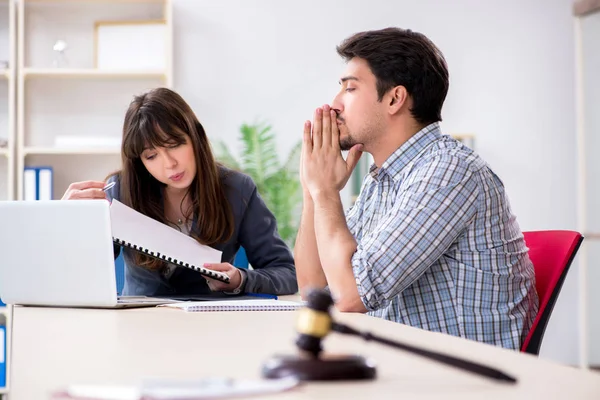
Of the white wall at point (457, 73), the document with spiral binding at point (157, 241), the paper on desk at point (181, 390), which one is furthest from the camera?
the white wall at point (457, 73)

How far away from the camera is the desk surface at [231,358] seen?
0.72 m

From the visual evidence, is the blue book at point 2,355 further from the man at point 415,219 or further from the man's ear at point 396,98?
the man's ear at point 396,98

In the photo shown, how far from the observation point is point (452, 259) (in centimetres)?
176

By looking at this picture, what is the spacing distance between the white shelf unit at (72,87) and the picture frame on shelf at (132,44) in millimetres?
76

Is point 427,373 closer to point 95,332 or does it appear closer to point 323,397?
point 323,397

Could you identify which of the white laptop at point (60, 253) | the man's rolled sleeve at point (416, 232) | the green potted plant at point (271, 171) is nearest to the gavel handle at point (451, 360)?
the man's rolled sleeve at point (416, 232)

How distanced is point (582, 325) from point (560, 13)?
180 centimetres

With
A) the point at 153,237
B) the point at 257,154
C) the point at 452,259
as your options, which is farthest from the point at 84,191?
the point at 257,154

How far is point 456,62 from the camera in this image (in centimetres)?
482

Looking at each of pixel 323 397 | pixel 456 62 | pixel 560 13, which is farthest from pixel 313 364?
pixel 560 13

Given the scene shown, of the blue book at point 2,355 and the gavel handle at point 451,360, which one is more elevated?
the gavel handle at point 451,360

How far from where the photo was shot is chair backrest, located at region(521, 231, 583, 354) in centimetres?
168

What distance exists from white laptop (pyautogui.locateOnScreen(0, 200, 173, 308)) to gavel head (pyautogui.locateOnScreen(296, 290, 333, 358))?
3.38 feet

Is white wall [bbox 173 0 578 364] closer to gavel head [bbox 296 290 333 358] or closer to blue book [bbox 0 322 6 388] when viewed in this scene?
blue book [bbox 0 322 6 388]
